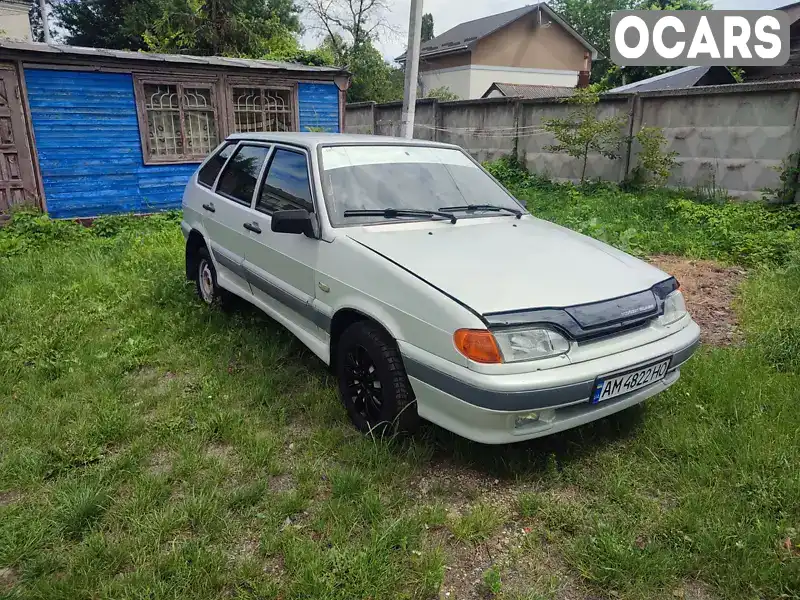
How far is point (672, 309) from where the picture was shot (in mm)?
3152

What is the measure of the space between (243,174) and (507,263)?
245 centimetres

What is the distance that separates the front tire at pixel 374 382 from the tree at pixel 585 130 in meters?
9.05

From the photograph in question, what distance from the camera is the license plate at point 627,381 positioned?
2658mm

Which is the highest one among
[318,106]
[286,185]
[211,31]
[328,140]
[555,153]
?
[211,31]

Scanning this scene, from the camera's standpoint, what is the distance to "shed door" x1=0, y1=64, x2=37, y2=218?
8.17 meters

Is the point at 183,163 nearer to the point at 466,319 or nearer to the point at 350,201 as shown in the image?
the point at 350,201

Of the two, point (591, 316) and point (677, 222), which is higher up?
point (591, 316)

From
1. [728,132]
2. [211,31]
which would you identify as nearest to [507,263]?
[728,132]

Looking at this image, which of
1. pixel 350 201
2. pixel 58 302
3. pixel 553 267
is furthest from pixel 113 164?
pixel 553 267

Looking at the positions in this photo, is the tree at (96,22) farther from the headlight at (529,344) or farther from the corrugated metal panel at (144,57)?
the headlight at (529,344)

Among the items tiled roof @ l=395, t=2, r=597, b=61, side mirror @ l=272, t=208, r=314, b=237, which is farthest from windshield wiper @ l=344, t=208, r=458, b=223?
tiled roof @ l=395, t=2, r=597, b=61

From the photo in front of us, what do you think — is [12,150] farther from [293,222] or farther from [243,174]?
[293,222]

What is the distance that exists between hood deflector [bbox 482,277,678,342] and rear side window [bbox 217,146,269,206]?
2465 millimetres

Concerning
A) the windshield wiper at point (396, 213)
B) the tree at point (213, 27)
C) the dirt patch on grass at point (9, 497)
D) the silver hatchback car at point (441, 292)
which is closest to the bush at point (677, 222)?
the silver hatchback car at point (441, 292)
